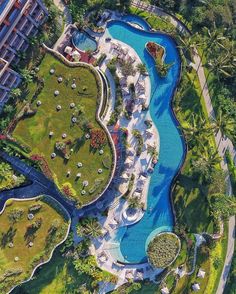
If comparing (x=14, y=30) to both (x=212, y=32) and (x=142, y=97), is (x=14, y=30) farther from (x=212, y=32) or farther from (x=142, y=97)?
(x=212, y=32)

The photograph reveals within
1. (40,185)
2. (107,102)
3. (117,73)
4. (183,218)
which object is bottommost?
(40,185)

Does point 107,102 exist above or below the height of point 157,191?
above

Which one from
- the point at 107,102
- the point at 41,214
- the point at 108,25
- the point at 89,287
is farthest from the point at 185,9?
the point at 89,287

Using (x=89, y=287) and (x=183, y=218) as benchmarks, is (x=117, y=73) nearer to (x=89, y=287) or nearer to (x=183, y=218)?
(x=183, y=218)

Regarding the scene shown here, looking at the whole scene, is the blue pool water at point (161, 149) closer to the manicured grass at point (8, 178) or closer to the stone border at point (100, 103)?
the stone border at point (100, 103)

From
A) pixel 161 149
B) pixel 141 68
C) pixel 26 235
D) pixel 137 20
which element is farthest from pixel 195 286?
pixel 137 20

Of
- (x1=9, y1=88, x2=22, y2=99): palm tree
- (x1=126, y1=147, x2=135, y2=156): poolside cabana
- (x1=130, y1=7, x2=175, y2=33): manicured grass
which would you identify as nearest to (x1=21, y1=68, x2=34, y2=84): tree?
(x1=9, y1=88, x2=22, y2=99): palm tree

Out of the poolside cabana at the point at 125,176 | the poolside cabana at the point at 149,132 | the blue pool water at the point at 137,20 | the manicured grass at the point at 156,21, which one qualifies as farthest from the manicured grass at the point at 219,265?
the blue pool water at the point at 137,20
